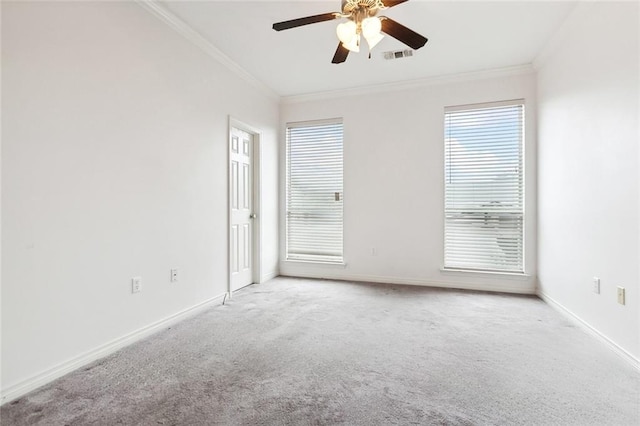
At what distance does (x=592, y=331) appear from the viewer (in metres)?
2.60

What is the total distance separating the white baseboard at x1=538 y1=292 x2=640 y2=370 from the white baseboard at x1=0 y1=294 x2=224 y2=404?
139 inches

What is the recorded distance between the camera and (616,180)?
2.29m

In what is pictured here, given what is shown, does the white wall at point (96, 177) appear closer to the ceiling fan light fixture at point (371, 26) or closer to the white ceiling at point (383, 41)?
the white ceiling at point (383, 41)

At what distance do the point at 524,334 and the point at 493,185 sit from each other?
2.01 m

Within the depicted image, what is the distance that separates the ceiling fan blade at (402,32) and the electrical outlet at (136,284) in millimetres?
2670

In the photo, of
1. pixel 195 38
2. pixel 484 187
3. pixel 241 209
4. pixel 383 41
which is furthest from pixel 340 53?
pixel 484 187

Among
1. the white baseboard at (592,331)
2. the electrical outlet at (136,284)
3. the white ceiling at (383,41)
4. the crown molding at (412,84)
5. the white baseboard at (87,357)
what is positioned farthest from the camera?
the crown molding at (412,84)

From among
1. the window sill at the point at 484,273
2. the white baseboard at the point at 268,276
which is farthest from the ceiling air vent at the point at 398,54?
the white baseboard at the point at 268,276

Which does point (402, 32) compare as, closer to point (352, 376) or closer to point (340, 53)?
point (340, 53)

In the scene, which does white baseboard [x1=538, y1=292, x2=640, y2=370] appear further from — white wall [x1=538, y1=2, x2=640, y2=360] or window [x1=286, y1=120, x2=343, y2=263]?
window [x1=286, y1=120, x2=343, y2=263]

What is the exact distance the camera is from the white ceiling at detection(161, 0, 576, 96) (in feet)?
8.76

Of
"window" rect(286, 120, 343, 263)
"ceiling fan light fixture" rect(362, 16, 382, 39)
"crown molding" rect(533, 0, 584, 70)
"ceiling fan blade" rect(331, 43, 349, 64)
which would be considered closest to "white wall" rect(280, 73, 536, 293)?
"window" rect(286, 120, 343, 263)

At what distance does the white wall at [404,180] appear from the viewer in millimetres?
3936

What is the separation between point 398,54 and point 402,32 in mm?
→ 1515
